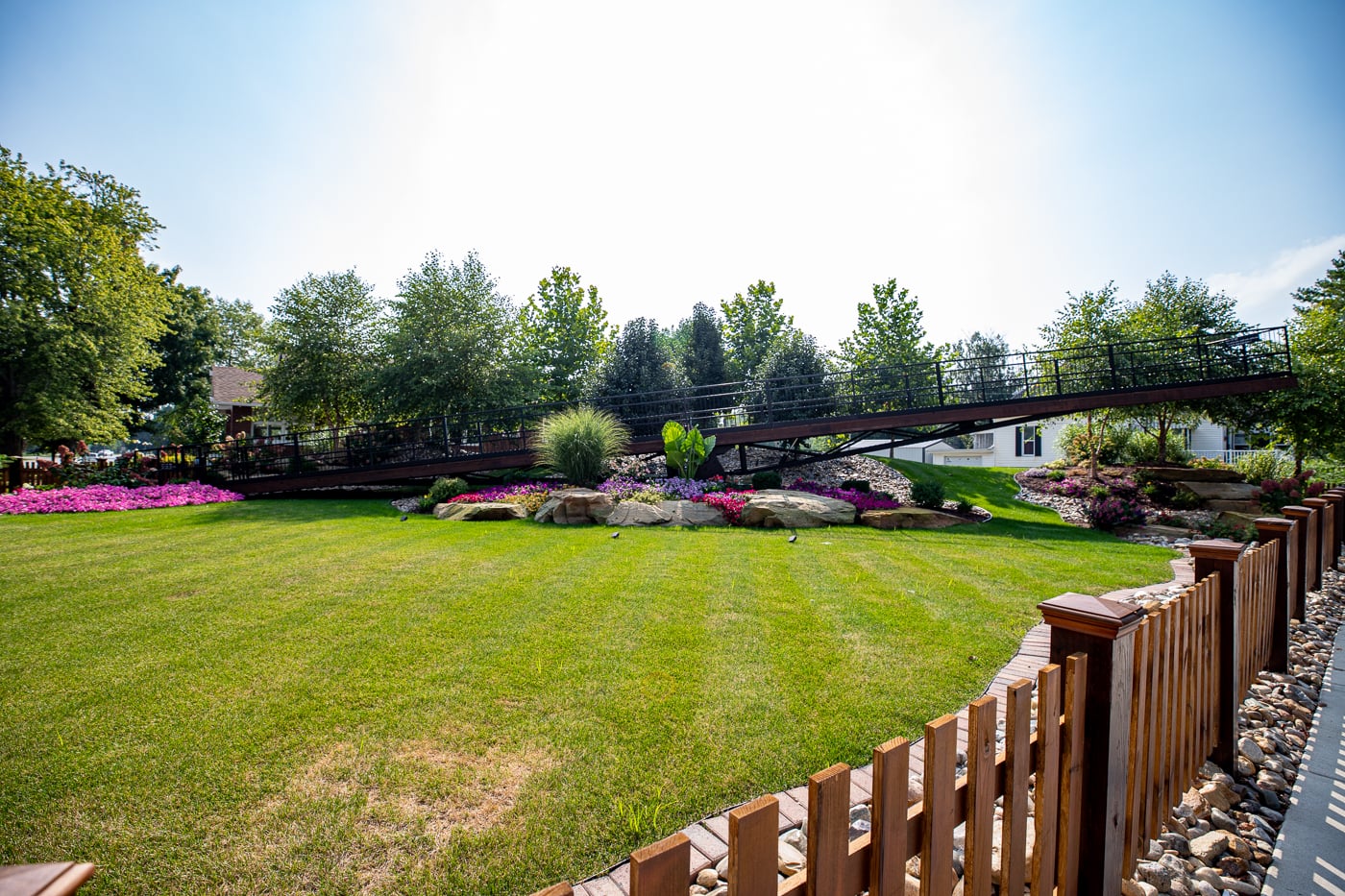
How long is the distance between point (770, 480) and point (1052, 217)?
785cm

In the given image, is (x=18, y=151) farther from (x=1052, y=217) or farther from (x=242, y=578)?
(x=1052, y=217)

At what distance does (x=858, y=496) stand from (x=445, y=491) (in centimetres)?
941

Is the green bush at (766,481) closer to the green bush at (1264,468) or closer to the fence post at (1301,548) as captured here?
the fence post at (1301,548)

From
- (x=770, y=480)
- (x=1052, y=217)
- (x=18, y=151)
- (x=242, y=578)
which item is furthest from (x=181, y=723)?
(x=18, y=151)

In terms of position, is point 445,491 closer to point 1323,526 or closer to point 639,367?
point 639,367

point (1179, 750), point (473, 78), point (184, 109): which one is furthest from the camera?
point (184, 109)

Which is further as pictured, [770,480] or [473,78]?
[770,480]

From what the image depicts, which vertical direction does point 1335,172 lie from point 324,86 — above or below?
below

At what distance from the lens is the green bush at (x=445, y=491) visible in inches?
466

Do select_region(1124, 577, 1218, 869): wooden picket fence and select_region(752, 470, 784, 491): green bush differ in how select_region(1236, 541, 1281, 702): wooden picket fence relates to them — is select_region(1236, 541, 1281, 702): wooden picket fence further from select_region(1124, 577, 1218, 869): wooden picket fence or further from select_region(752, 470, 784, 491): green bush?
select_region(752, 470, 784, 491): green bush

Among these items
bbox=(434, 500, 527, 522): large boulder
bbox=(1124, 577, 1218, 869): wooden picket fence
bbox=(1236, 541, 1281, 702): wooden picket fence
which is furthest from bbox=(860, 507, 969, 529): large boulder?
bbox=(1124, 577, 1218, 869): wooden picket fence

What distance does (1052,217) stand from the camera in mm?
9867

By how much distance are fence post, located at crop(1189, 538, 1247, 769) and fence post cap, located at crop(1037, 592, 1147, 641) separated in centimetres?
143

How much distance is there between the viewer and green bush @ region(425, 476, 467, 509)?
11828mm
